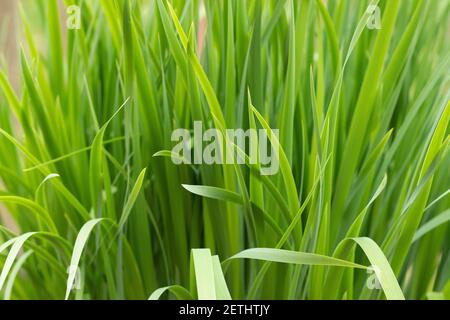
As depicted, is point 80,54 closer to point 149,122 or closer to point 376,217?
point 149,122

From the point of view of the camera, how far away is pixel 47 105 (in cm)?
51

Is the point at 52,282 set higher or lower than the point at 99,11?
lower

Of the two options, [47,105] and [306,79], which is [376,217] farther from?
[47,105]

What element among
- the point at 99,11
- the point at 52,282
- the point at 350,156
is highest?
the point at 99,11

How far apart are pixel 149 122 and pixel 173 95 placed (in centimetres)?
3

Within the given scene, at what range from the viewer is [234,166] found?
413 millimetres

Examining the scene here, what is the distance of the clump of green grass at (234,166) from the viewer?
426 mm

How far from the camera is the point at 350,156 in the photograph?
1.51 ft

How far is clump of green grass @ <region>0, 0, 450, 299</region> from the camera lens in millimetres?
426
